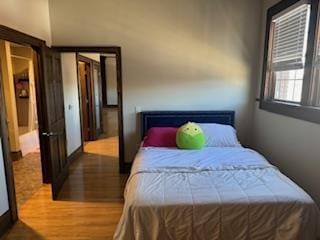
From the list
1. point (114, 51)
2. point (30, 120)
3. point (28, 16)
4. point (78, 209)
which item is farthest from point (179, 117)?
point (30, 120)

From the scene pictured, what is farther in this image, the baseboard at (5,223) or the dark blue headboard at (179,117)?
the dark blue headboard at (179,117)

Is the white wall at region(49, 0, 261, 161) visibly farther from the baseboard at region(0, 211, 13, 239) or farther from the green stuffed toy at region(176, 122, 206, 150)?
the baseboard at region(0, 211, 13, 239)

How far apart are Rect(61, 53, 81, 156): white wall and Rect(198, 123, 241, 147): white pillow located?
2.42 metres

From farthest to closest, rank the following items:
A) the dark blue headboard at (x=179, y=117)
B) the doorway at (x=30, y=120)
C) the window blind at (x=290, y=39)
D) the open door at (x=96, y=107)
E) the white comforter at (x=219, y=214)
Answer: the open door at (x=96, y=107) → the dark blue headboard at (x=179, y=117) → the window blind at (x=290, y=39) → the doorway at (x=30, y=120) → the white comforter at (x=219, y=214)

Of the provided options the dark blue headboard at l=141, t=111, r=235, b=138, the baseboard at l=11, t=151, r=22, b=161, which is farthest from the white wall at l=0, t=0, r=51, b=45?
the baseboard at l=11, t=151, r=22, b=161

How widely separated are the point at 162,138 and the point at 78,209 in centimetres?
136

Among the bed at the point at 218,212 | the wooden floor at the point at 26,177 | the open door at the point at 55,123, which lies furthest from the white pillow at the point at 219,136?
the wooden floor at the point at 26,177

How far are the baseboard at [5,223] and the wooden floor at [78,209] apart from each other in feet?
0.18

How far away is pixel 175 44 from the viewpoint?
12.3 ft

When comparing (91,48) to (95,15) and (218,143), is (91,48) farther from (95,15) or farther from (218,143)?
(218,143)

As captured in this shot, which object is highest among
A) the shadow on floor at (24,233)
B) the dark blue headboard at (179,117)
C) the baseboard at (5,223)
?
the dark blue headboard at (179,117)

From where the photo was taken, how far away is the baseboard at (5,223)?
96.2 inches

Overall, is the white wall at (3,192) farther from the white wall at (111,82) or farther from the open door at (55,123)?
the white wall at (111,82)

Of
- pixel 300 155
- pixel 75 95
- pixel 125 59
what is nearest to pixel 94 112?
pixel 75 95
